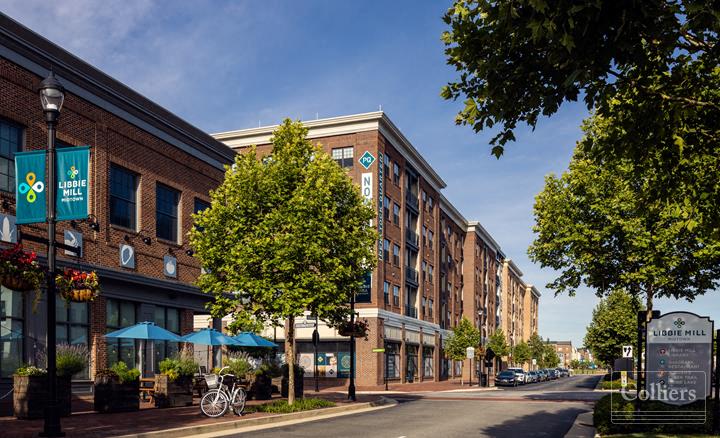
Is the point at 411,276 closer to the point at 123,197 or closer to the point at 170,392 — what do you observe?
the point at 123,197

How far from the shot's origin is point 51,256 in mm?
13523

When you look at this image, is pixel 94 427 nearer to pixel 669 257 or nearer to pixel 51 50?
pixel 51 50

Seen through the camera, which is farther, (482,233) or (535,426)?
(482,233)

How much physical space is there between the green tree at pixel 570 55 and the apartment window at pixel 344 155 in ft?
143

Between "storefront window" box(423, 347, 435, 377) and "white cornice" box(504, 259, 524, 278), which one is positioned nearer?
"storefront window" box(423, 347, 435, 377)

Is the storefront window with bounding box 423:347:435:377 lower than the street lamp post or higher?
Result: lower

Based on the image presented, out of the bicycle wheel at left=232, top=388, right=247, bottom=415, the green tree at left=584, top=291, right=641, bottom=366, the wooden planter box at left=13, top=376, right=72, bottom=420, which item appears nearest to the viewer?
the wooden planter box at left=13, top=376, right=72, bottom=420

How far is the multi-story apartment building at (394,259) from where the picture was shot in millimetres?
52469

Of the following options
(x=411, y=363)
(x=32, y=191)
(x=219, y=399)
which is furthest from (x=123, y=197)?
(x=411, y=363)

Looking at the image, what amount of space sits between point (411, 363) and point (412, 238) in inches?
428

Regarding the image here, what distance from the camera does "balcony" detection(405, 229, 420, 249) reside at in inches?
2386

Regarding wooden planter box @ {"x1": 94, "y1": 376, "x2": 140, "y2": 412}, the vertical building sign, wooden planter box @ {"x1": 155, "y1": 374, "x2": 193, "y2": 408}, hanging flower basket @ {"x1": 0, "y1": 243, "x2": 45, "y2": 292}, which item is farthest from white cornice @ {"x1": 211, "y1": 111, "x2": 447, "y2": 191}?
hanging flower basket @ {"x1": 0, "y1": 243, "x2": 45, "y2": 292}

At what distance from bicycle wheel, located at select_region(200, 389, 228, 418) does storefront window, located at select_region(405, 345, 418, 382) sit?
40757mm

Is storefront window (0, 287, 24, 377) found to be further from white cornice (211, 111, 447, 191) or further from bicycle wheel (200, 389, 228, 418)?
white cornice (211, 111, 447, 191)
